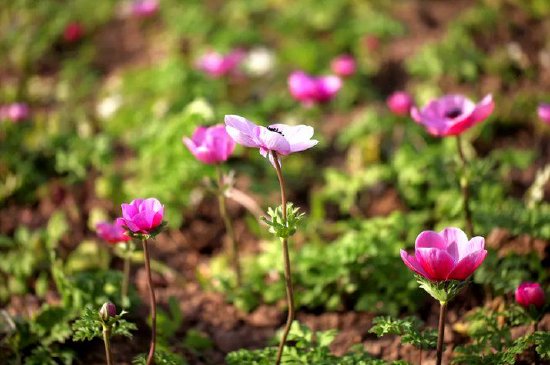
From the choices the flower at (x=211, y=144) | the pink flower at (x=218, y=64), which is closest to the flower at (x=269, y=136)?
the flower at (x=211, y=144)

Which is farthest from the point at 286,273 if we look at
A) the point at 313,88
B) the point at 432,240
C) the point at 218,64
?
the point at 218,64

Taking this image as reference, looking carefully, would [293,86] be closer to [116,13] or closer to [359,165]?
[359,165]

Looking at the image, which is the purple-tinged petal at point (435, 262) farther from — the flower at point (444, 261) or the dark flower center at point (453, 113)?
the dark flower center at point (453, 113)

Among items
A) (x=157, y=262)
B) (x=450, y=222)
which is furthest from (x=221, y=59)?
(x=450, y=222)

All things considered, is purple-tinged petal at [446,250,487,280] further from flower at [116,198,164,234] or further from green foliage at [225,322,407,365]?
flower at [116,198,164,234]

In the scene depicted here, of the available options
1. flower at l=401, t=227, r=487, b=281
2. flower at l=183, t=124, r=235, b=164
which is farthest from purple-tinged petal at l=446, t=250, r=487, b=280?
flower at l=183, t=124, r=235, b=164

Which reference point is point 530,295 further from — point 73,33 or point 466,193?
point 73,33

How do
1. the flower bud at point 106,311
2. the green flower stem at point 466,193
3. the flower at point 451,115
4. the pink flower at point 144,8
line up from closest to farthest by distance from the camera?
1. the flower bud at point 106,311
2. the flower at point 451,115
3. the green flower stem at point 466,193
4. the pink flower at point 144,8
